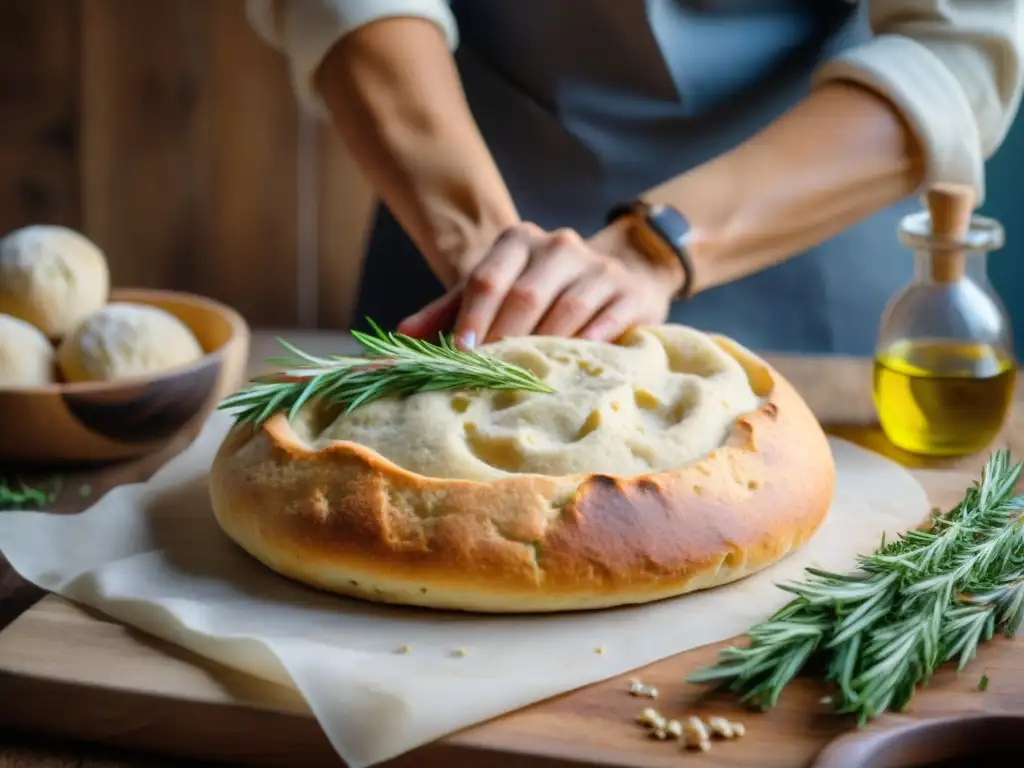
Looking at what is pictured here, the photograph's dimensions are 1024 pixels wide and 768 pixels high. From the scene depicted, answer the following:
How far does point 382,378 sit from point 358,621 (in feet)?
0.95

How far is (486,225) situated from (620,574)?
0.86 m

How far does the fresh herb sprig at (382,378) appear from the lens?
1.33 m

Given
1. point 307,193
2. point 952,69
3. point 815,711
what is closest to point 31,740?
point 815,711

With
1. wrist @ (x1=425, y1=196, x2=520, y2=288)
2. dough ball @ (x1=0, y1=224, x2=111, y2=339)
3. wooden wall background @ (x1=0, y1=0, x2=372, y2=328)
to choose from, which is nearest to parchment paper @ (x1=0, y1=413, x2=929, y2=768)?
dough ball @ (x1=0, y1=224, x2=111, y2=339)

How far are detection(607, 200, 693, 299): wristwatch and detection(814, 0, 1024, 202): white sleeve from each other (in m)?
0.36

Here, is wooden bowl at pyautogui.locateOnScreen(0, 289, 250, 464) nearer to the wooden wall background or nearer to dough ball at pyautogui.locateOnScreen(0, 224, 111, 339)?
dough ball at pyautogui.locateOnScreen(0, 224, 111, 339)

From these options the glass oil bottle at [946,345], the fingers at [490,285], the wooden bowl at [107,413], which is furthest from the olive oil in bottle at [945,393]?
the wooden bowl at [107,413]

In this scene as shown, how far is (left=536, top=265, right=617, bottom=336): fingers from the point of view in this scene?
5.14 feet

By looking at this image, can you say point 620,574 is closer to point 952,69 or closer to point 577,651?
point 577,651

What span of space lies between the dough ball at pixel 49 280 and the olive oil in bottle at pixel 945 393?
1.07 metres

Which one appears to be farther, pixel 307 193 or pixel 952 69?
pixel 307 193

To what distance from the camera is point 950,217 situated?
5.25 feet

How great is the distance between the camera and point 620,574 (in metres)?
1.16

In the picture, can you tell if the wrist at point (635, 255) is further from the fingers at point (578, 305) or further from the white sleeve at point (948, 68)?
the white sleeve at point (948, 68)
